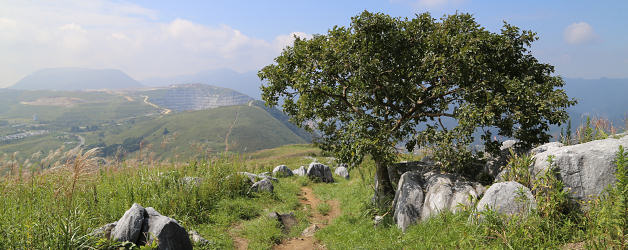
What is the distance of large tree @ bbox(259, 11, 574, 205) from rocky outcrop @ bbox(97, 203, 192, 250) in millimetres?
6347

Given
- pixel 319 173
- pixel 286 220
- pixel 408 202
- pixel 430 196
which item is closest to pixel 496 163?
pixel 430 196

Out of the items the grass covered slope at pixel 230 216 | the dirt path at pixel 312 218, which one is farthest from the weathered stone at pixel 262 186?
the dirt path at pixel 312 218

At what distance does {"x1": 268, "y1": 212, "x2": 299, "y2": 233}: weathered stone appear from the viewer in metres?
13.3

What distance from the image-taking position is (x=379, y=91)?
13.3 meters

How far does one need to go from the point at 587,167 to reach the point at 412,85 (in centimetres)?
598

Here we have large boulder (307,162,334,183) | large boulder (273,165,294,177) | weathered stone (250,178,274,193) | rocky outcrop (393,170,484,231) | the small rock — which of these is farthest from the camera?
large boulder (273,165,294,177)

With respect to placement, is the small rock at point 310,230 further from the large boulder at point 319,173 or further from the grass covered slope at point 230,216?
the large boulder at point 319,173

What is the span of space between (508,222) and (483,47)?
6.59 meters

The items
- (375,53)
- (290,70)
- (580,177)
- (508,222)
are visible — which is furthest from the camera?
(290,70)

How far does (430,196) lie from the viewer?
433 inches

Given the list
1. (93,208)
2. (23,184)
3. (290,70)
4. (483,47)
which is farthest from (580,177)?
(23,184)

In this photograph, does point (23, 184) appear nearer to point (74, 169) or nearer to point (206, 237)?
point (74, 169)

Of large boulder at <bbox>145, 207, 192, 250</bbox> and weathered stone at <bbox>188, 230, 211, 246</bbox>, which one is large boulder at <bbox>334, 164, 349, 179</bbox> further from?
large boulder at <bbox>145, 207, 192, 250</bbox>

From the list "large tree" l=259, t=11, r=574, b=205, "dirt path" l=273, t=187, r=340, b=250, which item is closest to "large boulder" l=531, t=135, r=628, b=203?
"large tree" l=259, t=11, r=574, b=205
